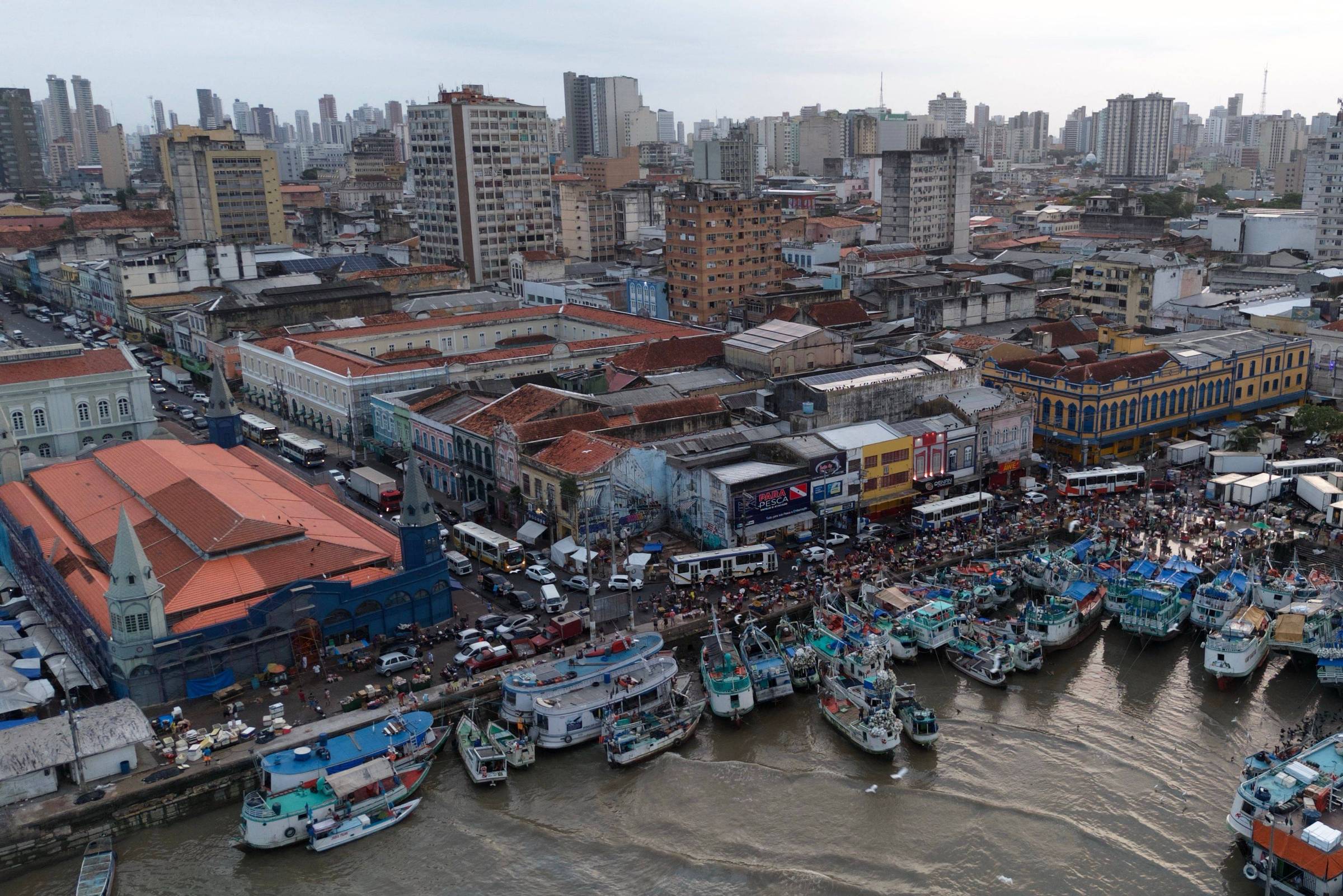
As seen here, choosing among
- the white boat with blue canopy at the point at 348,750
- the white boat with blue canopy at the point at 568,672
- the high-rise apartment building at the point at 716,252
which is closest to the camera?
the white boat with blue canopy at the point at 348,750

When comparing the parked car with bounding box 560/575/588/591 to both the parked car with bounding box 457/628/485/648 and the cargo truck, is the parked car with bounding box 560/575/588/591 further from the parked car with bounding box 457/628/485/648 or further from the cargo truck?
the cargo truck

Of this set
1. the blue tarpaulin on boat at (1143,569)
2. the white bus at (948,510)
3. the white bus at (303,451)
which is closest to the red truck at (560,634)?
the white bus at (948,510)

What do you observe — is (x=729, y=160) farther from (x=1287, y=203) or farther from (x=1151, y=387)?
(x=1151, y=387)

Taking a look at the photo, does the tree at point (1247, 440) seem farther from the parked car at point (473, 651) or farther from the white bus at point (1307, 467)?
the parked car at point (473, 651)

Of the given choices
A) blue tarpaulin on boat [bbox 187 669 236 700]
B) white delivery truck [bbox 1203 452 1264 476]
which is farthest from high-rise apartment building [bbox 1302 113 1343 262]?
blue tarpaulin on boat [bbox 187 669 236 700]

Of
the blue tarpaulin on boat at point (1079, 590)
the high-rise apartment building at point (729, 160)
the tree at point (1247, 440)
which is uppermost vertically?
the high-rise apartment building at point (729, 160)

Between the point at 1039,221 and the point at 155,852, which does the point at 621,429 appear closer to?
the point at 155,852
